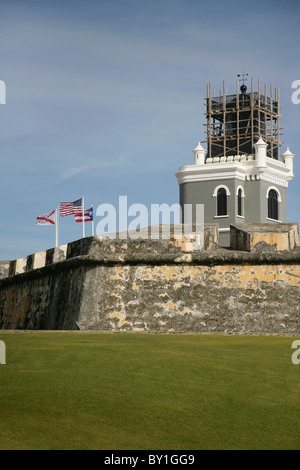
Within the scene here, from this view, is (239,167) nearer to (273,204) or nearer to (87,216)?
(273,204)

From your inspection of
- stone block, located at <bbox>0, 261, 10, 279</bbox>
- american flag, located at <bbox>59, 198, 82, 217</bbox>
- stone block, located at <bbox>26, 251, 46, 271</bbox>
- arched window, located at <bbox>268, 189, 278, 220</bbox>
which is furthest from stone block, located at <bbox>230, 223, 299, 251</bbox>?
arched window, located at <bbox>268, 189, 278, 220</bbox>

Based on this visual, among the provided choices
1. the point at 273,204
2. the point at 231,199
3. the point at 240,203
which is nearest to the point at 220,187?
the point at 231,199

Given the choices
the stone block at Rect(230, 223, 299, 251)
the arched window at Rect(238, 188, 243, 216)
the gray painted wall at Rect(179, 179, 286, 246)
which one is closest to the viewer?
the stone block at Rect(230, 223, 299, 251)

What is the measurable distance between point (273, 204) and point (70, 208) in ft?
102

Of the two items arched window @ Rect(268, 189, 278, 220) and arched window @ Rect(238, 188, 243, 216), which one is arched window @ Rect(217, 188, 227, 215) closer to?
arched window @ Rect(238, 188, 243, 216)

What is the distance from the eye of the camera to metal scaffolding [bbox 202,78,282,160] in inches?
2111

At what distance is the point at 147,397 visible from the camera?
25.1 ft

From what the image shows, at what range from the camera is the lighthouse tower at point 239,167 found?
51.3 meters

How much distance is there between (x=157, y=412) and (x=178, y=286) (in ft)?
27.0

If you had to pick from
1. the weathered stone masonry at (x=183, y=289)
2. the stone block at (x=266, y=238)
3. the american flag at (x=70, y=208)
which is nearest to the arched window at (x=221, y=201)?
the american flag at (x=70, y=208)

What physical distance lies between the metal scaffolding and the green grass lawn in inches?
1751

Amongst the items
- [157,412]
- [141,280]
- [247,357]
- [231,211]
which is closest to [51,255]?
[141,280]

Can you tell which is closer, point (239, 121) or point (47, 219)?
point (47, 219)
